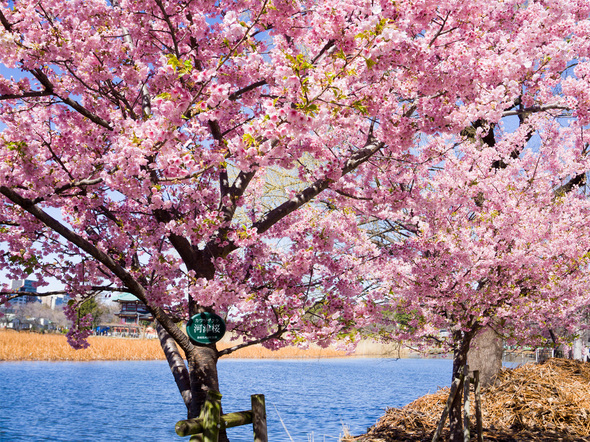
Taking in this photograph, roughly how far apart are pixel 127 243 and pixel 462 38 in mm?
4780

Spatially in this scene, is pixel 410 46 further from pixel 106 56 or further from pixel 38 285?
pixel 38 285

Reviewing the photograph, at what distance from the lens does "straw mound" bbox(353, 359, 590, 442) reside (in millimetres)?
7586

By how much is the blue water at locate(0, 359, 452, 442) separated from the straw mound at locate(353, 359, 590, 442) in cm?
122

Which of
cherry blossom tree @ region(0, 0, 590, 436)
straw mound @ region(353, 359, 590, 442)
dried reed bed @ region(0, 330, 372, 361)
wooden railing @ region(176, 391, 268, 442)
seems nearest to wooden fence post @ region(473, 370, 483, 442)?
straw mound @ region(353, 359, 590, 442)

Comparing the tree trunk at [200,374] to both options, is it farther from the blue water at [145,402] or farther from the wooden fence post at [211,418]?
the blue water at [145,402]

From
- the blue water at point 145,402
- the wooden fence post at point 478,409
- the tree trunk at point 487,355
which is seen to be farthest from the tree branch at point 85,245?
the tree trunk at point 487,355

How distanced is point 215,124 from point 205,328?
7.79 feet

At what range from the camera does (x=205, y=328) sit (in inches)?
189

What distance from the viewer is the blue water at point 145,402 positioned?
11305 mm

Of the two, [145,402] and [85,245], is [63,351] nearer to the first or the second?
[145,402]

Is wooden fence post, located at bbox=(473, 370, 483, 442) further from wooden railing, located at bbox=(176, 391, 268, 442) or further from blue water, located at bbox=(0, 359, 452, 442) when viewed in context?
wooden railing, located at bbox=(176, 391, 268, 442)

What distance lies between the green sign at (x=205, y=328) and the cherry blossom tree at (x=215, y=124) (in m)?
0.11

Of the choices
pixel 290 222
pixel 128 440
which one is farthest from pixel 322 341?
pixel 128 440

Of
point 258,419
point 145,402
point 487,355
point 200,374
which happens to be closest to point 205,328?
point 200,374
